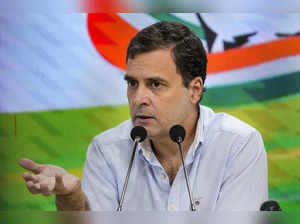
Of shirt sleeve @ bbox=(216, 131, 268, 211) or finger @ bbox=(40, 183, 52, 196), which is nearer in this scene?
finger @ bbox=(40, 183, 52, 196)

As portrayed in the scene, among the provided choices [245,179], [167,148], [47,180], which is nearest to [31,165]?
[47,180]

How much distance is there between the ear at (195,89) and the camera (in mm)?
2027

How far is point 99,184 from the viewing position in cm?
181

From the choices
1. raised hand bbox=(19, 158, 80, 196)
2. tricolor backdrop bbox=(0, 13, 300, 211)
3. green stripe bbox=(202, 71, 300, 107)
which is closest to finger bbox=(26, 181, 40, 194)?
raised hand bbox=(19, 158, 80, 196)

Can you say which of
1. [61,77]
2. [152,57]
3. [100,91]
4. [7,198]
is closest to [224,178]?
[152,57]

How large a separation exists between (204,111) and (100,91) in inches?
25.3

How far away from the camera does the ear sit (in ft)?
6.65

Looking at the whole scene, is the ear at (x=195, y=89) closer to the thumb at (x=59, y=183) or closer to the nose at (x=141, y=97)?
the nose at (x=141, y=97)

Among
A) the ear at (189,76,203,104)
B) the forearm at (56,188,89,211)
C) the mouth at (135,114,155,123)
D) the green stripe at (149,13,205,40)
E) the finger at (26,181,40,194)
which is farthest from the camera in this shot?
the green stripe at (149,13,205,40)

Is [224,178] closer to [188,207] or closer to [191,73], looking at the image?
[188,207]

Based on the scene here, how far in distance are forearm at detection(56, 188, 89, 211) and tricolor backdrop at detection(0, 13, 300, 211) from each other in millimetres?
696

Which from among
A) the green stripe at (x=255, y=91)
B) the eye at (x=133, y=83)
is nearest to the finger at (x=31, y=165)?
the eye at (x=133, y=83)

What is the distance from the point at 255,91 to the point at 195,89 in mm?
460

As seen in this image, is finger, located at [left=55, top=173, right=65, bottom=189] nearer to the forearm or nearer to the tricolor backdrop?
the forearm
